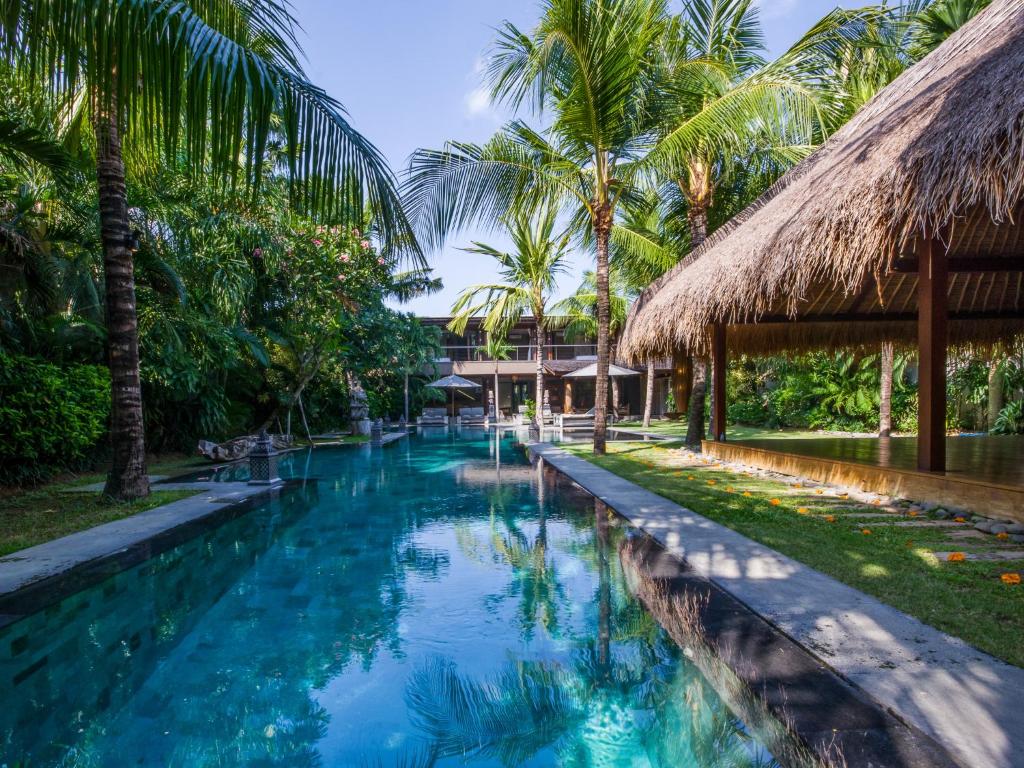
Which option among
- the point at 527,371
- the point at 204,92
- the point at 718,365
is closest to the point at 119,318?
the point at 204,92

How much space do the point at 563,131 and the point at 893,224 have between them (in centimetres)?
713

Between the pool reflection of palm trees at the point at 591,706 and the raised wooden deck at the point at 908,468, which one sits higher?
the raised wooden deck at the point at 908,468

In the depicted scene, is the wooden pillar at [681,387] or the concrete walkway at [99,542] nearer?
the concrete walkway at [99,542]

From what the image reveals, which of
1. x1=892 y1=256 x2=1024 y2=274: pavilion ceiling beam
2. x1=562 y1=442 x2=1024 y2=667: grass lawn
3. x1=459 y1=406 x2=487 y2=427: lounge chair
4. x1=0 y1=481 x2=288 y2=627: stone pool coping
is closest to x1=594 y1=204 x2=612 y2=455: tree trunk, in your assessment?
x1=562 y1=442 x2=1024 y2=667: grass lawn

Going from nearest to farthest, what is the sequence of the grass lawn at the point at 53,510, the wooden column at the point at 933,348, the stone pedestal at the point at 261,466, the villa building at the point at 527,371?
the grass lawn at the point at 53,510 → the wooden column at the point at 933,348 → the stone pedestal at the point at 261,466 → the villa building at the point at 527,371

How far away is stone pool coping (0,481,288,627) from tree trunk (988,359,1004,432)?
15.5m

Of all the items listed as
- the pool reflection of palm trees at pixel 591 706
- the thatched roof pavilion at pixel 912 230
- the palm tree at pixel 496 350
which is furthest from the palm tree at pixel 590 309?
the pool reflection of palm trees at pixel 591 706

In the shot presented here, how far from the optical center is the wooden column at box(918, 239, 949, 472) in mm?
5969

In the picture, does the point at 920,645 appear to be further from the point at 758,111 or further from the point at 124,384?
the point at 758,111

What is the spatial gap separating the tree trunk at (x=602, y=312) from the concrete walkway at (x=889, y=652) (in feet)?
25.1

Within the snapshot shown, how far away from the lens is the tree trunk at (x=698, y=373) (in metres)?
12.3

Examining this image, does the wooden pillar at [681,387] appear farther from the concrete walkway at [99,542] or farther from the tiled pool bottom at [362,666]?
the tiled pool bottom at [362,666]

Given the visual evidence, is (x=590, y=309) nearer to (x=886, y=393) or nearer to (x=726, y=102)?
(x=886, y=393)

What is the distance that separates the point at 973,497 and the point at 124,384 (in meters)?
9.06
